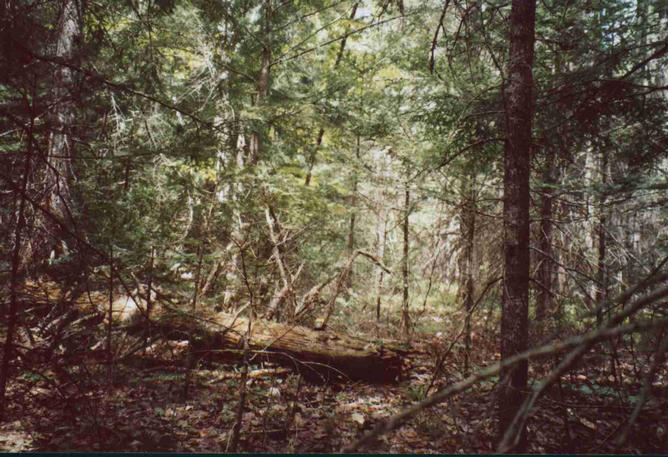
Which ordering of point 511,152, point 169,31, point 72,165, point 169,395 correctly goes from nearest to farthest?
point 511,152 < point 169,395 < point 72,165 < point 169,31

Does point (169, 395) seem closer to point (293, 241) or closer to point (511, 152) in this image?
point (293, 241)

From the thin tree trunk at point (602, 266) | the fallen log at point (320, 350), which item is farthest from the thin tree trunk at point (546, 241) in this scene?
the fallen log at point (320, 350)

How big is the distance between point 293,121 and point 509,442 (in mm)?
7416

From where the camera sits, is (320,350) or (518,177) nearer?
(518,177)

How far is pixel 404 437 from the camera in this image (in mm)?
4805

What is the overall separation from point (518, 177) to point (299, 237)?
4910 mm

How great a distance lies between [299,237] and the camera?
776cm

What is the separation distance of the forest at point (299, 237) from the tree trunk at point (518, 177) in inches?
0.8

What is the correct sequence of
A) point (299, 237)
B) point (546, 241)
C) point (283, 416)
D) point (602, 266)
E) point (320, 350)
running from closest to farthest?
1. point (283, 416)
2. point (320, 350)
3. point (546, 241)
4. point (602, 266)
5. point (299, 237)

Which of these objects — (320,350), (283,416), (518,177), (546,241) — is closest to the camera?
(518,177)

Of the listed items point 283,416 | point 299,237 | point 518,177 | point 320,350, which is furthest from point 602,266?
point 283,416

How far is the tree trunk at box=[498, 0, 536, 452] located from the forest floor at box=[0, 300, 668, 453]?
2.46ft

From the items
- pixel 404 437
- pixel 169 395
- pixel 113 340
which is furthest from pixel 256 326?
pixel 404 437

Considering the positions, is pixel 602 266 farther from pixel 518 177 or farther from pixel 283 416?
pixel 283 416
